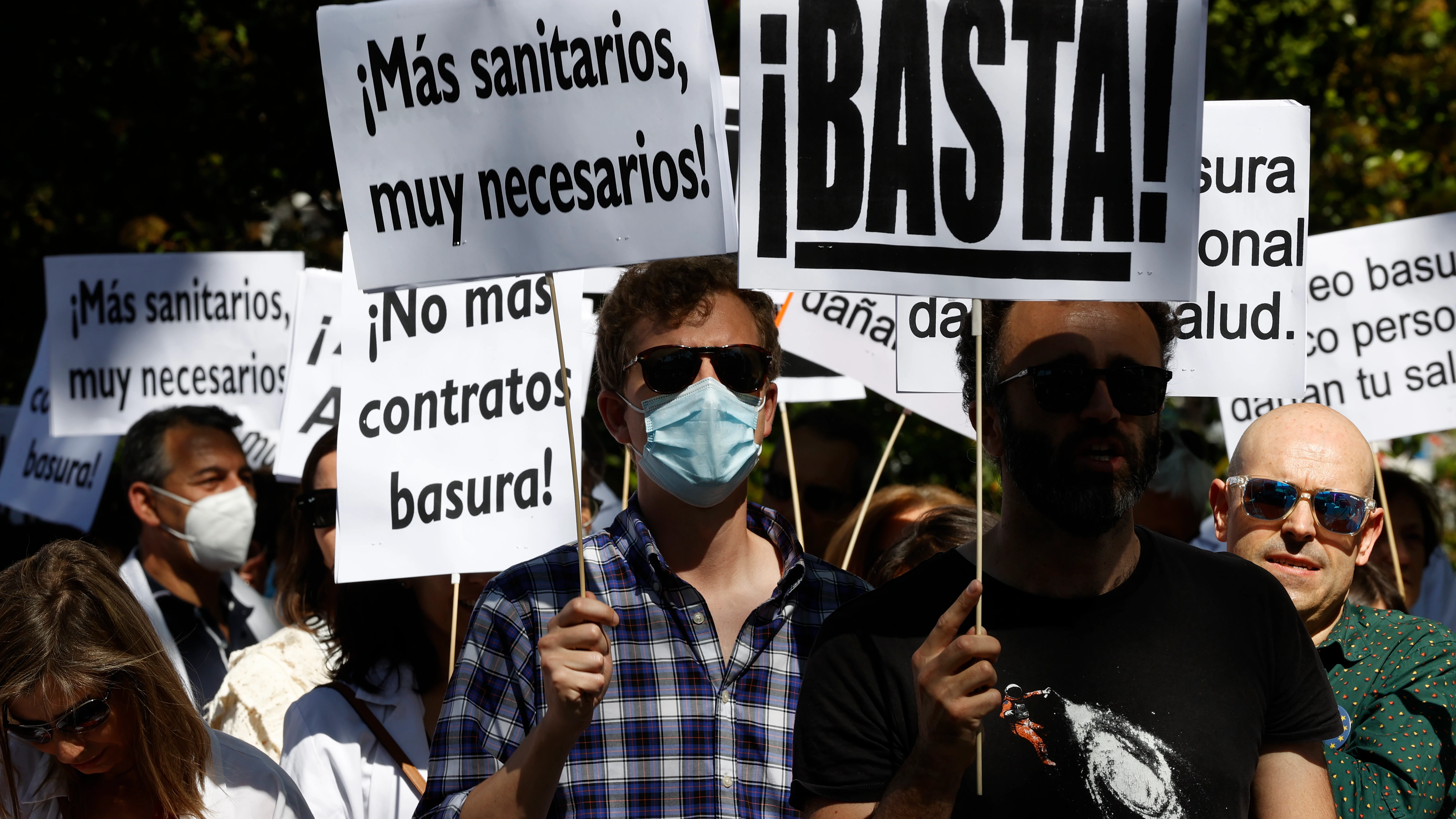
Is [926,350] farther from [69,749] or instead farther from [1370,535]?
[69,749]

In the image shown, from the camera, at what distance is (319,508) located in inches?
157

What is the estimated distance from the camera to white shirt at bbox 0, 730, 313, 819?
2.85 meters

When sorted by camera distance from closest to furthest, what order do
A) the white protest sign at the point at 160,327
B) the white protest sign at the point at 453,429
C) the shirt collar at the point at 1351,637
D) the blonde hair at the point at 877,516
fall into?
1. the shirt collar at the point at 1351,637
2. the white protest sign at the point at 453,429
3. the blonde hair at the point at 877,516
4. the white protest sign at the point at 160,327

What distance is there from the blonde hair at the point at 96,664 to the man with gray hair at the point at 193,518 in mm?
2776

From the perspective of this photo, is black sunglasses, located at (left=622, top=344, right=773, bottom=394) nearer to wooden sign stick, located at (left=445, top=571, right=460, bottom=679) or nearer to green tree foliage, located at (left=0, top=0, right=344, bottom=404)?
wooden sign stick, located at (left=445, top=571, right=460, bottom=679)

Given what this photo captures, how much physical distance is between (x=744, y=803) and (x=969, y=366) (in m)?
0.83

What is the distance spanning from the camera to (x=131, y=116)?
7781 mm

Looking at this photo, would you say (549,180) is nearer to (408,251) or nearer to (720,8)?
(408,251)

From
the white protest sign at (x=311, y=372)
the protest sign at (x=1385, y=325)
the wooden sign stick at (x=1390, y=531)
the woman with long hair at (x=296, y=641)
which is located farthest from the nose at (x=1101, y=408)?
the white protest sign at (x=311, y=372)

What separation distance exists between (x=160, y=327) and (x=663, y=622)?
417 centimetres

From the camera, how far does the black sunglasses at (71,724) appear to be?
8.95 feet

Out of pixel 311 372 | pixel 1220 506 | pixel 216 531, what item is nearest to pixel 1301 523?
pixel 1220 506

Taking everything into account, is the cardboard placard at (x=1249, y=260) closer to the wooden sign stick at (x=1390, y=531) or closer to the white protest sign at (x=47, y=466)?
the wooden sign stick at (x=1390, y=531)

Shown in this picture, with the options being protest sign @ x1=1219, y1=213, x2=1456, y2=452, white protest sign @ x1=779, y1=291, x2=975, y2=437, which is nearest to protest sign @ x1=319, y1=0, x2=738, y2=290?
white protest sign @ x1=779, y1=291, x2=975, y2=437
